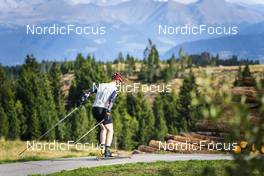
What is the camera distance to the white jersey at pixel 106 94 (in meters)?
18.5

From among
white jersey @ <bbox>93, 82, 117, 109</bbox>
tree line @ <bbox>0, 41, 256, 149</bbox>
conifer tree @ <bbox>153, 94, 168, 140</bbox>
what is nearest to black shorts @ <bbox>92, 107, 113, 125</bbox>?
white jersey @ <bbox>93, 82, 117, 109</bbox>

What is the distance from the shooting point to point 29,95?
8138cm

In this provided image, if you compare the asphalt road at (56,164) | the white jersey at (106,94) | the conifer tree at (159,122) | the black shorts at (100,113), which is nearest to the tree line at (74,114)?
the conifer tree at (159,122)

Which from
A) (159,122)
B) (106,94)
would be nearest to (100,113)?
(106,94)

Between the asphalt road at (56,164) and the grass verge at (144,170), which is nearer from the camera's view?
the grass verge at (144,170)

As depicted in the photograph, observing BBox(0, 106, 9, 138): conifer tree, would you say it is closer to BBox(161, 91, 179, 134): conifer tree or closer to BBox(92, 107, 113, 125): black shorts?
BBox(161, 91, 179, 134): conifer tree

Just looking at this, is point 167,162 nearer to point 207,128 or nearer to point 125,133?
point 207,128

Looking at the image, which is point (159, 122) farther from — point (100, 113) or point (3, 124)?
point (100, 113)

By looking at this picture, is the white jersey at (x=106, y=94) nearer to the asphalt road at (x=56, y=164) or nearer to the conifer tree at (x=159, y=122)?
the asphalt road at (x=56, y=164)

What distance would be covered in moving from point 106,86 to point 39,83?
217 ft

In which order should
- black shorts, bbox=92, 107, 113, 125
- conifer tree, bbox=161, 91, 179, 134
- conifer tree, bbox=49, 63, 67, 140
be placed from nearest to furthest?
1. black shorts, bbox=92, 107, 113, 125
2. conifer tree, bbox=49, 63, 67, 140
3. conifer tree, bbox=161, 91, 179, 134

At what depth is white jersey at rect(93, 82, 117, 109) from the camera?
60.6 feet

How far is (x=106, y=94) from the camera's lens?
18.5 m

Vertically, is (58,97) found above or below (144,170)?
above
